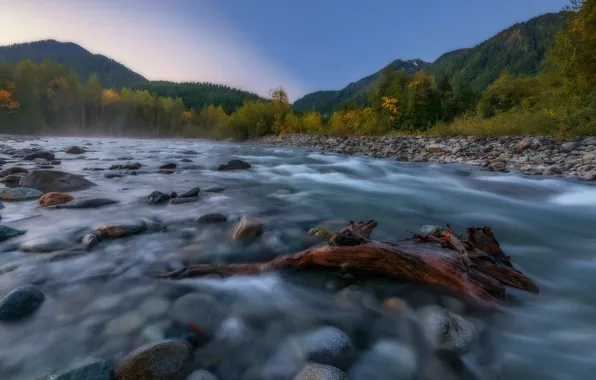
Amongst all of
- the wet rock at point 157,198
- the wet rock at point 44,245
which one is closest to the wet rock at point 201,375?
the wet rock at point 44,245

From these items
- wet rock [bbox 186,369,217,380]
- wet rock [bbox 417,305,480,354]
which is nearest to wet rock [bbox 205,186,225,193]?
wet rock [bbox 186,369,217,380]

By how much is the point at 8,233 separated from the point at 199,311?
282 cm

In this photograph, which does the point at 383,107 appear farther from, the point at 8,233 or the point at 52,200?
the point at 8,233

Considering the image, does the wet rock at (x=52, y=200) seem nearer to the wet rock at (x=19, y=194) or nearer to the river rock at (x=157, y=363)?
the wet rock at (x=19, y=194)

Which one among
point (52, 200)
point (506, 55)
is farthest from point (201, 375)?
point (506, 55)

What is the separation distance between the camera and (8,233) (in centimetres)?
331

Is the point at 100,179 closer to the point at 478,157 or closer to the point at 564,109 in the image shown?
the point at 478,157

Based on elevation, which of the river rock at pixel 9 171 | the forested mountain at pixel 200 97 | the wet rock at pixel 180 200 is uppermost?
the forested mountain at pixel 200 97

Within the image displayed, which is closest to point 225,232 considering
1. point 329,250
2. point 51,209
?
point 329,250

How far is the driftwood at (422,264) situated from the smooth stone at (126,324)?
1.85ft

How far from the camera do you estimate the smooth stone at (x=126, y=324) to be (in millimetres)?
1870

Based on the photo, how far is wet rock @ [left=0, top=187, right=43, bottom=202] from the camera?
15.7 ft

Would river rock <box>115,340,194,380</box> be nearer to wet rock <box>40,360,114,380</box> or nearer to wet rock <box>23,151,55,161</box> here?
wet rock <box>40,360,114,380</box>

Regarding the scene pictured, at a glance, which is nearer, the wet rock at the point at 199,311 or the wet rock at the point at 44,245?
the wet rock at the point at 199,311
